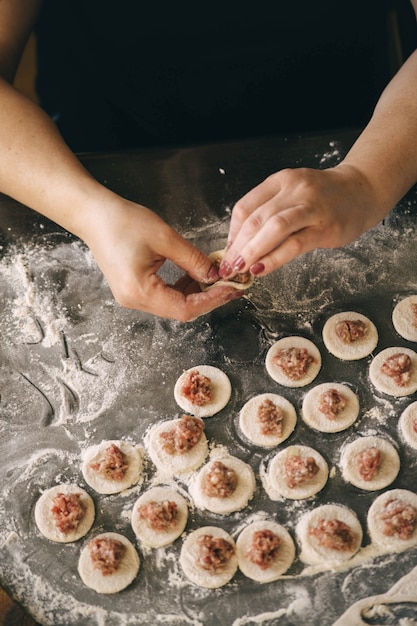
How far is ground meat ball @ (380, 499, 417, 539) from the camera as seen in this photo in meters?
1.80

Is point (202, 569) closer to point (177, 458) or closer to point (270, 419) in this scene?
point (177, 458)

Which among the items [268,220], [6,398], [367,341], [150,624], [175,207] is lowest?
[150,624]

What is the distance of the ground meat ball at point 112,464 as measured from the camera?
1956 mm

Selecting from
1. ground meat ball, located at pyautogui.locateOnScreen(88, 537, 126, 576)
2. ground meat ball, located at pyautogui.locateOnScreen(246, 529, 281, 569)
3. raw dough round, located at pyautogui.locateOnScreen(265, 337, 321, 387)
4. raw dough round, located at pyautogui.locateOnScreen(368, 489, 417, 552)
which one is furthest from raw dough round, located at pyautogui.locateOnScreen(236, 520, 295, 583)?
raw dough round, located at pyautogui.locateOnScreen(265, 337, 321, 387)

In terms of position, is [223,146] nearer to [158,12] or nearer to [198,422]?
[158,12]

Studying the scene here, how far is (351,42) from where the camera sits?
2277 millimetres

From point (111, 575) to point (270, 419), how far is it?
2.09ft

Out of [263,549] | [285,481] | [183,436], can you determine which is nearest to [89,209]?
[183,436]

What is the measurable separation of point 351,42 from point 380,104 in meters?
0.34

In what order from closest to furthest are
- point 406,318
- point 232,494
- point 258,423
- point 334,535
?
point 334,535, point 232,494, point 258,423, point 406,318

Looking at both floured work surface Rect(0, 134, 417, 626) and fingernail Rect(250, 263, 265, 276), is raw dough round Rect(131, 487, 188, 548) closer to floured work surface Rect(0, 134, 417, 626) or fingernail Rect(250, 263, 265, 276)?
floured work surface Rect(0, 134, 417, 626)

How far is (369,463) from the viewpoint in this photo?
6.21 feet

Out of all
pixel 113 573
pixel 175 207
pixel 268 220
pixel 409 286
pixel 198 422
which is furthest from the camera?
pixel 175 207

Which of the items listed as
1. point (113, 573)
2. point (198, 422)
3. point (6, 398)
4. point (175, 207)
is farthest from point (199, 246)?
point (113, 573)
